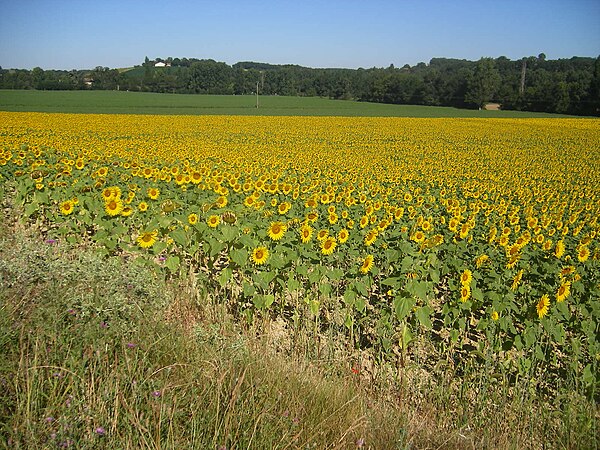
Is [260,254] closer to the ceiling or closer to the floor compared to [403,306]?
closer to the ceiling

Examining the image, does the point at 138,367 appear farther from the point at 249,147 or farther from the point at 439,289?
the point at 249,147

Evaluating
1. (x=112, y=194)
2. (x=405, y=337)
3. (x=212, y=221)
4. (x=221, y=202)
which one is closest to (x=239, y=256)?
(x=212, y=221)

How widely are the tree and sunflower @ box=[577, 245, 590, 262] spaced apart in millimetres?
68818

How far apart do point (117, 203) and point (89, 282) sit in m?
1.86

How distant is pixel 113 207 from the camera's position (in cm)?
514

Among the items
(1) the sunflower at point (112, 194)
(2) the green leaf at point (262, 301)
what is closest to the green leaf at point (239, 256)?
(2) the green leaf at point (262, 301)

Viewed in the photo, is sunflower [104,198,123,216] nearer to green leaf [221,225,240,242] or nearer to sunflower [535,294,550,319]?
green leaf [221,225,240,242]

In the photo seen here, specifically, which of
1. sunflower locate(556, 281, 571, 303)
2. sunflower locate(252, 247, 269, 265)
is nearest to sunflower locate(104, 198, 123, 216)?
sunflower locate(252, 247, 269, 265)

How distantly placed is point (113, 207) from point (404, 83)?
79.2 metres

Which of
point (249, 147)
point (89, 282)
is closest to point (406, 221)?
point (89, 282)

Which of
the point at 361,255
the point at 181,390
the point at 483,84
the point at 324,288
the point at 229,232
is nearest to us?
the point at 181,390

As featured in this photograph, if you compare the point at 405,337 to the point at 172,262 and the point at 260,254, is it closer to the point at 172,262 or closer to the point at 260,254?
the point at 260,254

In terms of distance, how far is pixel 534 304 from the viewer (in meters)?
4.01

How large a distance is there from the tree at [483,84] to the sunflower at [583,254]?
68818 millimetres
